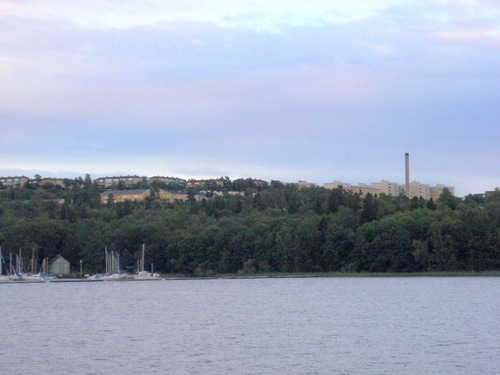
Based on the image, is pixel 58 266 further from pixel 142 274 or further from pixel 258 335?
pixel 258 335

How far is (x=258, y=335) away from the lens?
48.9m

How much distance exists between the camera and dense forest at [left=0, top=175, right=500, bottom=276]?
116 m

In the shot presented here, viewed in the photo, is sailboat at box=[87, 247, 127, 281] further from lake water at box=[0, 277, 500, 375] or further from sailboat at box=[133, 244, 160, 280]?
lake water at box=[0, 277, 500, 375]

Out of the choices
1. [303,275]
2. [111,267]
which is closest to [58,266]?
[111,267]

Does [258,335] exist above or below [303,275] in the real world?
below

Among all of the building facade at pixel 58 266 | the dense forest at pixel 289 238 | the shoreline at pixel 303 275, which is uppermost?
the dense forest at pixel 289 238

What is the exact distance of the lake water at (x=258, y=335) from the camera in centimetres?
3688

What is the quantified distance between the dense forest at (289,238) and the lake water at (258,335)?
29682 mm

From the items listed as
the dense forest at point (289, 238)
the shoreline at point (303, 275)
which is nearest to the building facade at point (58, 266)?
the dense forest at point (289, 238)

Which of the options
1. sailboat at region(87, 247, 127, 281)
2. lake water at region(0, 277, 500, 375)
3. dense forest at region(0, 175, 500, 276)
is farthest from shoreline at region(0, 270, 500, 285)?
lake water at region(0, 277, 500, 375)

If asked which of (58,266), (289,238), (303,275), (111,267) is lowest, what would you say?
(303,275)

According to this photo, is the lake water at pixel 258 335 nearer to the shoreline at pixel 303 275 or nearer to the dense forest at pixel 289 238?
the shoreline at pixel 303 275

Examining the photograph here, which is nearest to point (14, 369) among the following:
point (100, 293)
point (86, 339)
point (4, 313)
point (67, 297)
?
point (86, 339)

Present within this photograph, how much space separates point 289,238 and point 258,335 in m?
81.4
